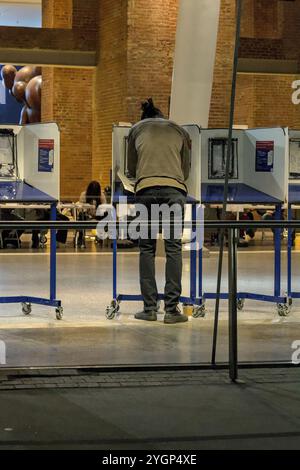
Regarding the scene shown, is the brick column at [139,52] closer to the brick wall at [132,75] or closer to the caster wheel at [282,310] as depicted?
the brick wall at [132,75]

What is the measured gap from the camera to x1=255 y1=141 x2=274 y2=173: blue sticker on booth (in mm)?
7559

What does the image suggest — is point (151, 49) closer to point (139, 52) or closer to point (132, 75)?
point (139, 52)

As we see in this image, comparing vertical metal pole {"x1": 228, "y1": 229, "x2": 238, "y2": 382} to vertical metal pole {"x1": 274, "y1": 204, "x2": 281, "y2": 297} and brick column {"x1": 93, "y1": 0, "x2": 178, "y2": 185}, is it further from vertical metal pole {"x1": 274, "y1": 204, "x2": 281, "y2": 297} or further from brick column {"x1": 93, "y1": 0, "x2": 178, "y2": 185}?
brick column {"x1": 93, "y1": 0, "x2": 178, "y2": 185}

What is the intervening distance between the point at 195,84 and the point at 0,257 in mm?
3465

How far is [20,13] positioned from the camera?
856 inches

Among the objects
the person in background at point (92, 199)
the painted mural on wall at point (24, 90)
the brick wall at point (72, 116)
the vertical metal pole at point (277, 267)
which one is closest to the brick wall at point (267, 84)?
the brick wall at point (72, 116)

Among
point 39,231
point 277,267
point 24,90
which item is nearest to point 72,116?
point 24,90

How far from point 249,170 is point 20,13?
1529 centimetres

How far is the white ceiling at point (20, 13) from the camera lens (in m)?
21.5

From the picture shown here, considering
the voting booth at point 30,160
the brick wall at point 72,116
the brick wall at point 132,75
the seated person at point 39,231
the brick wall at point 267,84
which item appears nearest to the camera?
the voting booth at point 30,160

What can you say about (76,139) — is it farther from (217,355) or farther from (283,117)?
(217,355)

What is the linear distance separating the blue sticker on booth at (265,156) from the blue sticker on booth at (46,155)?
5.53 feet

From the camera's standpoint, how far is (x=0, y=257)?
12227 mm

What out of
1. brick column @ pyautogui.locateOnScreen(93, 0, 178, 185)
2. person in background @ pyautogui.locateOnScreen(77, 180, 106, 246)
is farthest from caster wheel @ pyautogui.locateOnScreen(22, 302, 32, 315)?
brick column @ pyautogui.locateOnScreen(93, 0, 178, 185)
